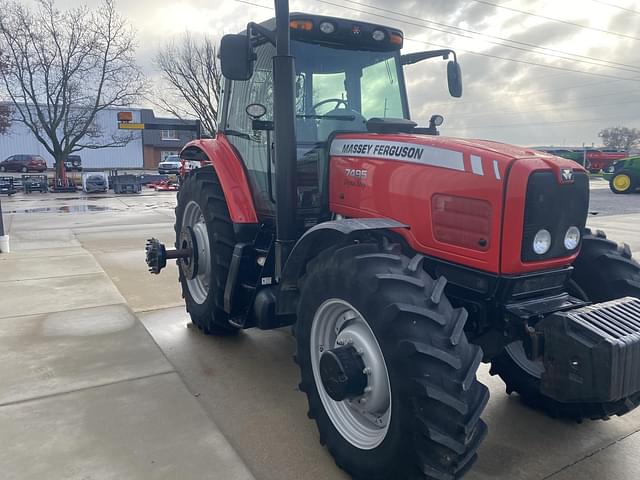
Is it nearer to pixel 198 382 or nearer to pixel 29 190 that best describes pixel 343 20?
pixel 198 382

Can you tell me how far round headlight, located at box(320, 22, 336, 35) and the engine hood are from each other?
0.79 m

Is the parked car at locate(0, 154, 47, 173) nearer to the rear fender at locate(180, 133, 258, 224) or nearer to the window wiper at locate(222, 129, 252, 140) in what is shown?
the rear fender at locate(180, 133, 258, 224)

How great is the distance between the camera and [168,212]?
15172 millimetres

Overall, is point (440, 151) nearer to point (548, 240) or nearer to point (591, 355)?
point (548, 240)

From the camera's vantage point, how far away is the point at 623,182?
21.0 m

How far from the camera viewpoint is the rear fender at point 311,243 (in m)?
2.54

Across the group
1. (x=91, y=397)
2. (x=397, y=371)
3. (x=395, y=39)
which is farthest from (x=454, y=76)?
(x=91, y=397)

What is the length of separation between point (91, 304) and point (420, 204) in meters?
4.07

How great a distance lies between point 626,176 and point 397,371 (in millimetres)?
22438

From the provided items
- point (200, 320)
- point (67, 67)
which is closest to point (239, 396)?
point (200, 320)

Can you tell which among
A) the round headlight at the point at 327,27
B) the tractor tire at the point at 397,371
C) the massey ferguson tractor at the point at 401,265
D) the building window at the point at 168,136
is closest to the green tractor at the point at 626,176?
the massey ferguson tractor at the point at 401,265

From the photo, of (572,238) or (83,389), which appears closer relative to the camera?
(572,238)

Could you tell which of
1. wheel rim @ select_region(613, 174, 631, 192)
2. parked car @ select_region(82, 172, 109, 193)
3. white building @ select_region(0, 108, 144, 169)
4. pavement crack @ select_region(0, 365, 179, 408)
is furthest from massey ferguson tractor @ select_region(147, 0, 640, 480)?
white building @ select_region(0, 108, 144, 169)

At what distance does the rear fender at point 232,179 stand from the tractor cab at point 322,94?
0.08m
